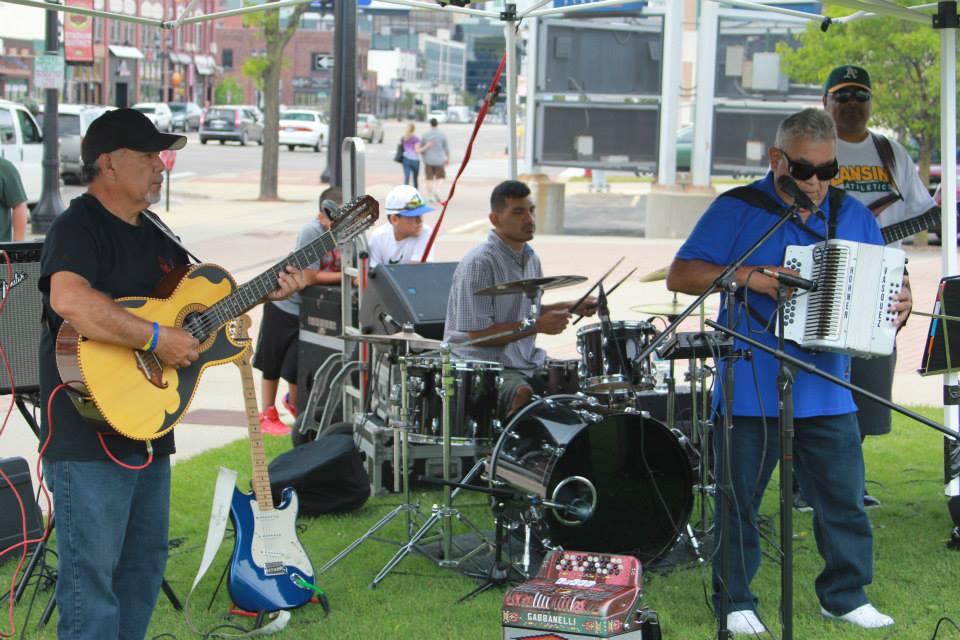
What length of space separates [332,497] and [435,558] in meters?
0.92

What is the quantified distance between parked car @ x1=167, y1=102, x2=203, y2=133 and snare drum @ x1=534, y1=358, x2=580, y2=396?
49.3 metres

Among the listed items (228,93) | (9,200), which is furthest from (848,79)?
(228,93)

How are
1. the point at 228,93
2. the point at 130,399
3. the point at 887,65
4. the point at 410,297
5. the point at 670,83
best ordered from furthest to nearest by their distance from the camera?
the point at 228,93 → the point at 670,83 → the point at 887,65 → the point at 410,297 → the point at 130,399

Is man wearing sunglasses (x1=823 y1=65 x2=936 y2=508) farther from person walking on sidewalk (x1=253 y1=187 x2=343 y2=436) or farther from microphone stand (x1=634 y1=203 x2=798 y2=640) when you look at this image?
person walking on sidewalk (x1=253 y1=187 x2=343 y2=436)

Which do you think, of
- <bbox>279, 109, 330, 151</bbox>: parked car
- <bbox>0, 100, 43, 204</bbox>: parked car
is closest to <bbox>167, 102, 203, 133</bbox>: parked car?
<bbox>279, 109, 330, 151</bbox>: parked car

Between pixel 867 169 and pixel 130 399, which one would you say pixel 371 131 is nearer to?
pixel 867 169

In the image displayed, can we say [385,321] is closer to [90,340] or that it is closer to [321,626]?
[321,626]

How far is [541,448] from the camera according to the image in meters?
5.35

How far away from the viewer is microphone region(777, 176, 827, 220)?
4344mm

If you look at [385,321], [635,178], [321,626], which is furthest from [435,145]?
[321,626]

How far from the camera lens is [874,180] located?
20.6 feet

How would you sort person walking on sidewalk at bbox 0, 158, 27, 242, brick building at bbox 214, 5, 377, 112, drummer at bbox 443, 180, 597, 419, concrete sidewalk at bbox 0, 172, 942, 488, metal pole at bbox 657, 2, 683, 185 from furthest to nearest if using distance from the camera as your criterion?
brick building at bbox 214, 5, 377, 112 < metal pole at bbox 657, 2, 683, 185 < concrete sidewalk at bbox 0, 172, 942, 488 < person walking on sidewalk at bbox 0, 158, 27, 242 < drummer at bbox 443, 180, 597, 419

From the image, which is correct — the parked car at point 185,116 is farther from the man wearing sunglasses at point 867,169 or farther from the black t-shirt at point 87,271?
the black t-shirt at point 87,271

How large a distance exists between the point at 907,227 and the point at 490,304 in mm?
2053
